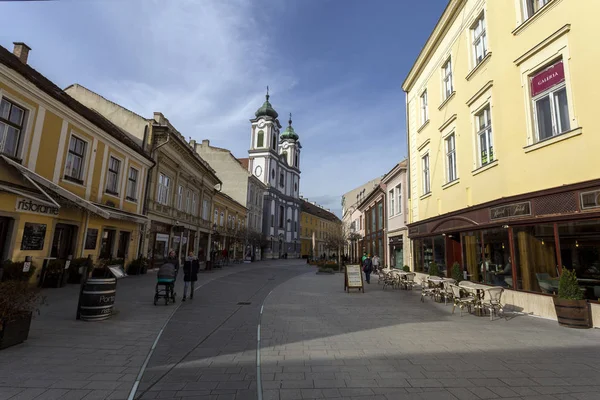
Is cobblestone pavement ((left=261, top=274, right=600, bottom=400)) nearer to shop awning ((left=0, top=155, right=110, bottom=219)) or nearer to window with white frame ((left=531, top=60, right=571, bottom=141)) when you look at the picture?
window with white frame ((left=531, top=60, right=571, bottom=141))

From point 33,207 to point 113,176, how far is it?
19.8 ft

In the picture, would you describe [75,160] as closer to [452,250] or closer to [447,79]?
[452,250]

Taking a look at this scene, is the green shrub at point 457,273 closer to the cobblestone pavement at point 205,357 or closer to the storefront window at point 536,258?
the storefront window at point 536,258

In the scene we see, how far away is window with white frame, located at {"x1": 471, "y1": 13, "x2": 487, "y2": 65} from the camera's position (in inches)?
467

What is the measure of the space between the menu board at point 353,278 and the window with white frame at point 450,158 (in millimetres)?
5879

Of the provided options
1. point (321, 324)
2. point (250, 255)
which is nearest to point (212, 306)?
point (321, 324)

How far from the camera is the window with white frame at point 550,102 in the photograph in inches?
336

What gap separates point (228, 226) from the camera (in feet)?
125

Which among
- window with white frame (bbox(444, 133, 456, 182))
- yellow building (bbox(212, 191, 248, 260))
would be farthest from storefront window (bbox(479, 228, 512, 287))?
yellow building (bbox(212, 191, 248, 260))

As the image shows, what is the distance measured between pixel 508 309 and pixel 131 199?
18742 mm

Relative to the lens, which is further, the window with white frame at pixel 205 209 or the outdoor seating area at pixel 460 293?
the window with white frame at pixel 205 209

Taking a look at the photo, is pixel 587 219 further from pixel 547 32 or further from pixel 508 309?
pixel 547 32

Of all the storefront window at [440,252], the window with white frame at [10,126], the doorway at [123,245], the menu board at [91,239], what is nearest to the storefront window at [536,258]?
the storefront window at [440,252]

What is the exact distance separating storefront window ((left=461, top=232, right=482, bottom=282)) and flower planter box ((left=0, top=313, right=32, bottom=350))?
12.8m
